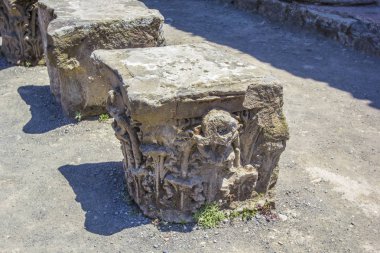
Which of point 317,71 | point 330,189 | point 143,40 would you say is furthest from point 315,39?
point 330,189

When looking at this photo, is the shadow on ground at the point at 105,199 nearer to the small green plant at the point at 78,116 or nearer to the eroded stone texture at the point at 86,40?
the small green plant at the point at 78,116

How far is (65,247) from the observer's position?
11.5 feet

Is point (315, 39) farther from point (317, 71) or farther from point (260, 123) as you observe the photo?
point (260, 123)

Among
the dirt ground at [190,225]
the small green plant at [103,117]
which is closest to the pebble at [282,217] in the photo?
the dirt ground at [190,225]

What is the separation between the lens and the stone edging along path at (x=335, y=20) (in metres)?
7.56

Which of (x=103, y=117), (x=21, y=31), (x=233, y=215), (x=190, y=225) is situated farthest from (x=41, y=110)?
(x=233, y=215)

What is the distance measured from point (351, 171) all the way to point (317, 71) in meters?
2.70

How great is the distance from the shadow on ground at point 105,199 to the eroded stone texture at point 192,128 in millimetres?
91

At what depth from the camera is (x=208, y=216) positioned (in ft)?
12.2

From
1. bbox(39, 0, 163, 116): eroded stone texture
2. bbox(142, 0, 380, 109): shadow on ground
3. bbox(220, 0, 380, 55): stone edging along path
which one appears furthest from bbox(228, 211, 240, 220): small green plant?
bbox(220, 0, 380, 55): stone edging along path

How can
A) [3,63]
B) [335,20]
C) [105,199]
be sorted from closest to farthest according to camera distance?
[105,199], [3,63], [335,20]

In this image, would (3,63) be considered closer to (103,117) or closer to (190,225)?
(103,117)

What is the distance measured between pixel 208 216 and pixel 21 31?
14.5 feet

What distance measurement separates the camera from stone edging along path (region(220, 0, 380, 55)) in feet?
24.8
